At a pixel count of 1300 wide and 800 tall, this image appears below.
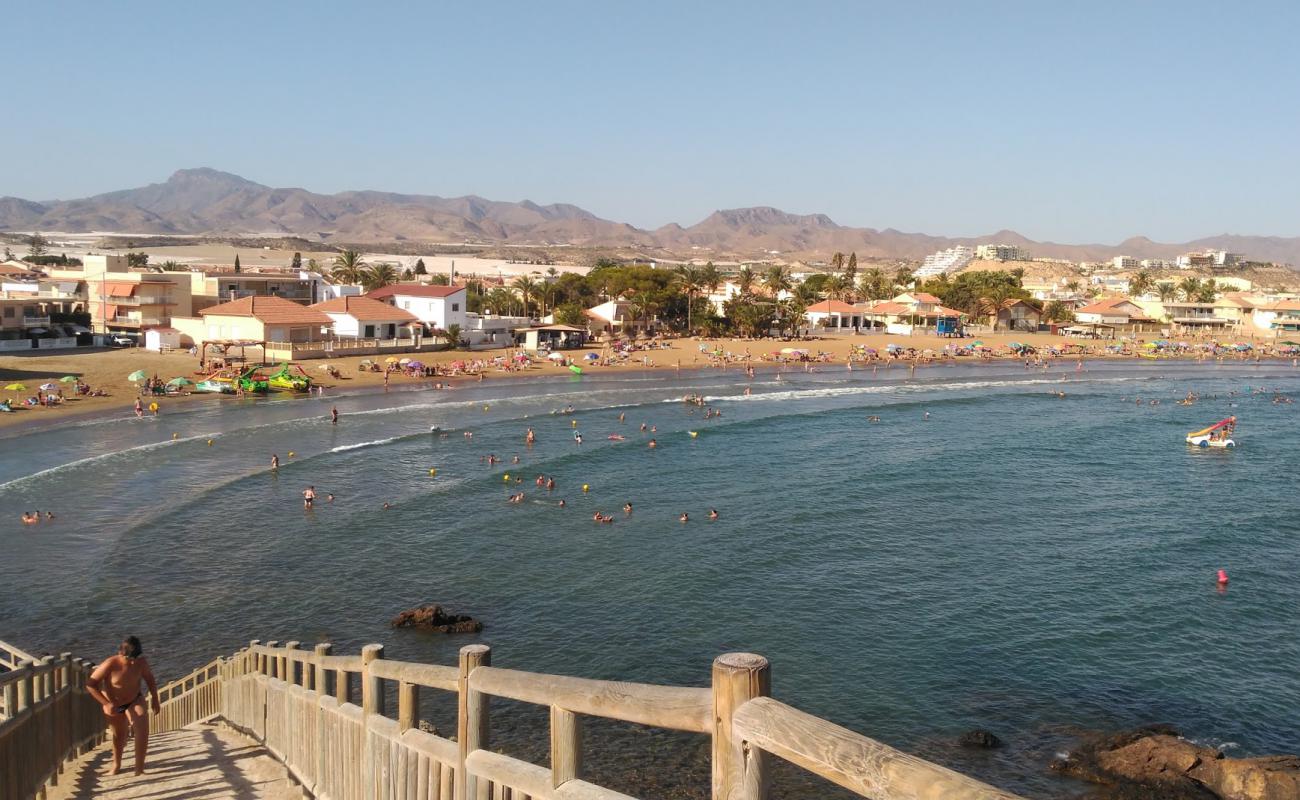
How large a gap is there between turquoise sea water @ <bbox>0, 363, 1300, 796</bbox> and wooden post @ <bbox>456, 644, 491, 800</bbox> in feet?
42.9

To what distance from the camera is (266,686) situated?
34.0 feet

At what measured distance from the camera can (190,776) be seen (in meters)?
9.68

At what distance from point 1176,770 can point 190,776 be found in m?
16.0

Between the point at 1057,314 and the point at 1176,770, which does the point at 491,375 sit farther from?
the point at 1057,314

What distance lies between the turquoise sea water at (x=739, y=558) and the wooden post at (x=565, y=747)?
547 inches

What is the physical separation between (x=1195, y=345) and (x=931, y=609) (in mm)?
112841

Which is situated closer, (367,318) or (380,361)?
(380,361)

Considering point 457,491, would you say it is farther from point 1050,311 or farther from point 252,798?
point 1050,311

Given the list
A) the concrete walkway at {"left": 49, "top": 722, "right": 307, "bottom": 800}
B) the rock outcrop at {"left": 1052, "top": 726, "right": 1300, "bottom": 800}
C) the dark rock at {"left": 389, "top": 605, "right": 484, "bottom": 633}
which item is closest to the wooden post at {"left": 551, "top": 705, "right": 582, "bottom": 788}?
the concrete walkway at {"left": 49, "top": 722, "right": 307, "bottom": 800}

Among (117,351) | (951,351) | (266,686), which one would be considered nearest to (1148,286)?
(951,351)

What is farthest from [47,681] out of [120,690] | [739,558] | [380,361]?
[380,361]

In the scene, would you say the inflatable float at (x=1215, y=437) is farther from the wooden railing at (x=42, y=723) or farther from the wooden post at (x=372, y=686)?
the wooden post at (x=372, y=686)

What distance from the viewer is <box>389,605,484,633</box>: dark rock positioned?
80.1ft

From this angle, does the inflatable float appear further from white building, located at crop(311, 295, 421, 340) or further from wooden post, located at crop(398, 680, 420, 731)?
wooden post, located at crop(398, 680, 420, 731)
